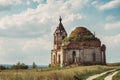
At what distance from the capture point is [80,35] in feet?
224

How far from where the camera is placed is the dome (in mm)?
67438

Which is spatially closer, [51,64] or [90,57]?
[90,57]

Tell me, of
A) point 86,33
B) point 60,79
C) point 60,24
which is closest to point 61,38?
point 60,24

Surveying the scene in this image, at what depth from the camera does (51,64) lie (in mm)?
77438

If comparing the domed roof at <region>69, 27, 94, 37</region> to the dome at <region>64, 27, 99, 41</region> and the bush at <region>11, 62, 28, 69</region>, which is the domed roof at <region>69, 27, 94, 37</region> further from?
the bush at <region>11, 62, 28, 69</region>

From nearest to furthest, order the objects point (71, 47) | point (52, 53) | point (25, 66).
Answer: point (71, 47)
point (25, 66)
point (52, 53)

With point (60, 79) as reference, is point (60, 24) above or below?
above

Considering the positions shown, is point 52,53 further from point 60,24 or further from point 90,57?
point 90,57

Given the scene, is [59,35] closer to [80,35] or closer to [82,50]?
[80,35]

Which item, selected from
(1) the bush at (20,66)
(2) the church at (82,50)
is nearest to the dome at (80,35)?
(2) the church at (82,50)

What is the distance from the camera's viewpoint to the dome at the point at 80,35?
221 feet

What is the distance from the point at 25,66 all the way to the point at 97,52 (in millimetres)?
16993

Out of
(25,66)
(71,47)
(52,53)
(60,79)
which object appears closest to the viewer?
(60,79)

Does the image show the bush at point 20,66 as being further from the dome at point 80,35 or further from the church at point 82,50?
the dome at point 80,35
